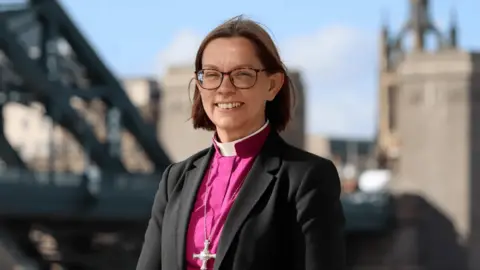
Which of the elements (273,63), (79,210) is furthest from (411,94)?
(273,63)

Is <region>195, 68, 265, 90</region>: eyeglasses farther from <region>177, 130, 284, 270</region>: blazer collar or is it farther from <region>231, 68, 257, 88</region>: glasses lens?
<region>177, 130, 284, 270</region>: blazer collar

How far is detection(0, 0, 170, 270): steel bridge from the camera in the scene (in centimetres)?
3269

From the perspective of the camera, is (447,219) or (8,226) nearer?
(8,226)

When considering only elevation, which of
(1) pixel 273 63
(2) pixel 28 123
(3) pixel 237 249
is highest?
(1) pixel 273 63

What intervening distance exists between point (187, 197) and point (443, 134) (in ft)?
146

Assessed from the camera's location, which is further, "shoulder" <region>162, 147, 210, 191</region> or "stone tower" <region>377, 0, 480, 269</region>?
"stone tower" <region>377, 0, 480, 269</region>

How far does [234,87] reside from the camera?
3488 mm

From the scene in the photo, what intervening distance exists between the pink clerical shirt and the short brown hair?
101 mm

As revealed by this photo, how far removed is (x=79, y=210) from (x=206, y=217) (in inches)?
1174

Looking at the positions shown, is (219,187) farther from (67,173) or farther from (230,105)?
(67,173)

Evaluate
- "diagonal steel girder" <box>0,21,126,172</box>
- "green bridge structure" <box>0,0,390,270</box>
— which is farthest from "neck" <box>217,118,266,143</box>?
"diagonal steel girder" <box>0,21,126,172</box>

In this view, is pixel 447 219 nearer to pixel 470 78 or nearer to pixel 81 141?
pixel 470 78

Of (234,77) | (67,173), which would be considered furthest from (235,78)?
(67,173)

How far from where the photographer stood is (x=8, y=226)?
34031 millimetres
